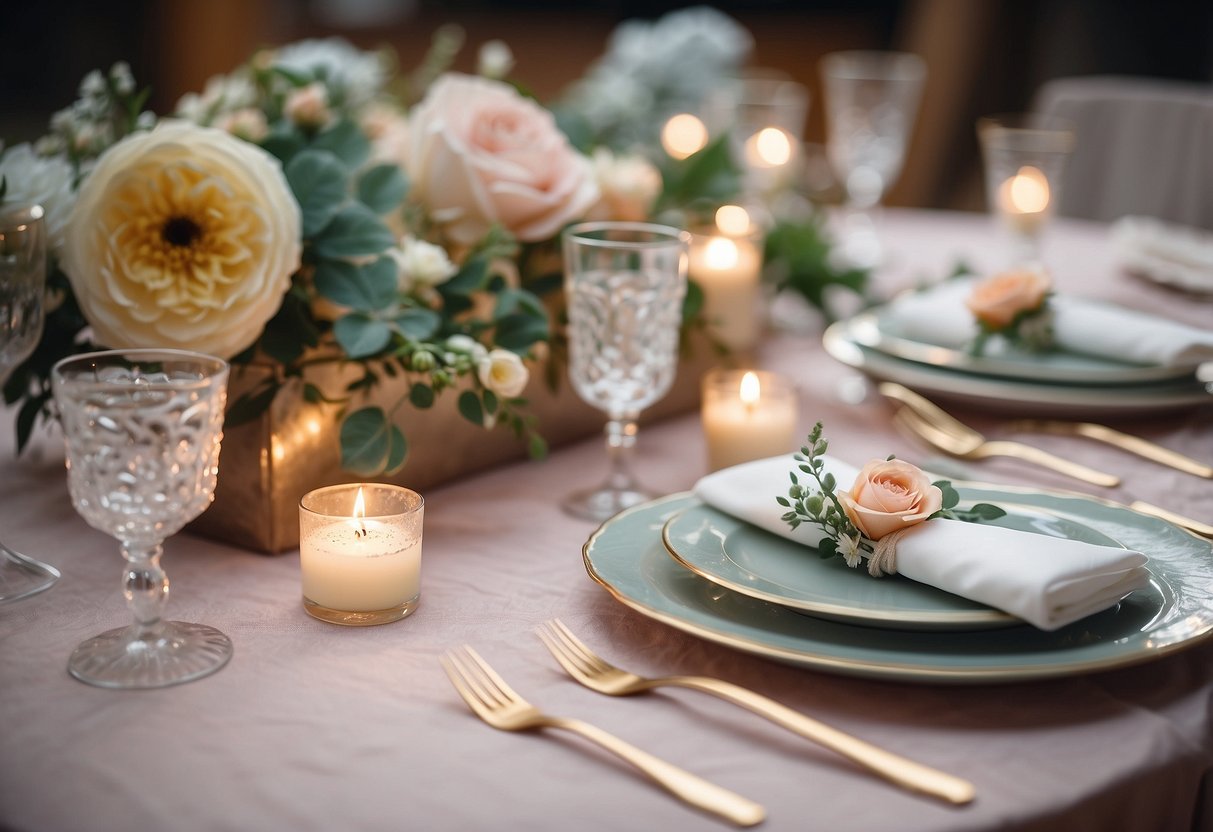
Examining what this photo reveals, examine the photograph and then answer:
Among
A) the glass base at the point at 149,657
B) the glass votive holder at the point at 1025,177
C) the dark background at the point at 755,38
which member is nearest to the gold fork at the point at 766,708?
the glass base at the point at 149,657

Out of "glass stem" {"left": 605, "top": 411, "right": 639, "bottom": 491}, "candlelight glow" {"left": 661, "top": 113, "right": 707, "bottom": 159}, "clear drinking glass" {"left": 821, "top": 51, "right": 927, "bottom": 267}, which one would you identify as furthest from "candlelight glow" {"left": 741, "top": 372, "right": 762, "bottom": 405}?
"candlelight glow" {"left": 661, "top": 113, "right": 707, "bottom": 159}

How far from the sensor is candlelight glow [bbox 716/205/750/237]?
5.34 feet

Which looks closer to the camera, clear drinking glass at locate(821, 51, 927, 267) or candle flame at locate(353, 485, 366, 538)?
candle flame at locate(353, 485, 366, 538)

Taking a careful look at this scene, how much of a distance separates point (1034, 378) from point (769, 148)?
3.09 feet

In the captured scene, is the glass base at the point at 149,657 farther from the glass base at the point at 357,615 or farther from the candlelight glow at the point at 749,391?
the candlelight glow at the point at 749,391

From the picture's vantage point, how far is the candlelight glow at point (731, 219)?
1627 millimetres

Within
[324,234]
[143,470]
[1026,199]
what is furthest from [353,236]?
[1026,199]

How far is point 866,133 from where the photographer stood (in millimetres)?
2271

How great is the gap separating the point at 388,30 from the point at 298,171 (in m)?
5.00

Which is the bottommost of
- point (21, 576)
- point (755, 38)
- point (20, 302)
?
point (21, 576)

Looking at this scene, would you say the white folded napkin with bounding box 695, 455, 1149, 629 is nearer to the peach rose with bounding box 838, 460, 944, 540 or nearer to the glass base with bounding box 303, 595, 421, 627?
the peach rose with bounding box 838, 460, 944, 540

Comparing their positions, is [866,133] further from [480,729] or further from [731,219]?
[480,729]

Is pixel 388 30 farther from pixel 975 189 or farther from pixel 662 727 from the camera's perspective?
pixel 662 727

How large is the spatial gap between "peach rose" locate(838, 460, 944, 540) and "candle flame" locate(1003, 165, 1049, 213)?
1067 millimetres
